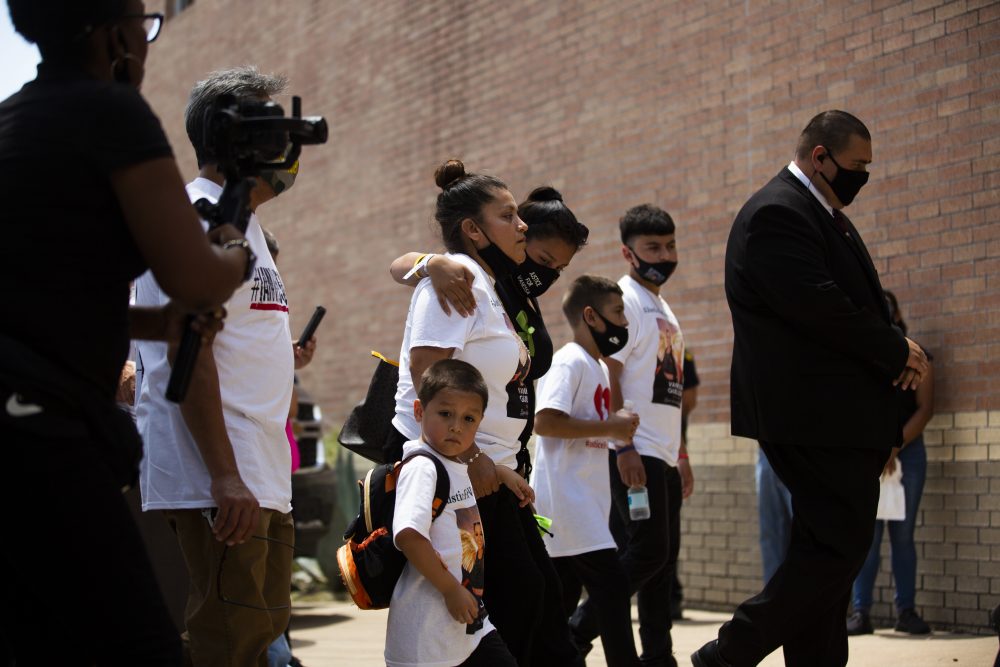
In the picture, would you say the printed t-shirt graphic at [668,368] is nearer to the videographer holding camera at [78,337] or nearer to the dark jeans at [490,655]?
the dark jeans at [490,655]

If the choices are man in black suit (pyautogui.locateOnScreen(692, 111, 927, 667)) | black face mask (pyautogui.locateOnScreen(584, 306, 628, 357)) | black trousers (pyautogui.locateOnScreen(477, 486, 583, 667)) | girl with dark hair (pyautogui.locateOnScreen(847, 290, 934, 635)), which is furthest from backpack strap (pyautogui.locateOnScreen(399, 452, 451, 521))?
girl with dark hair (pyautogui.locateOnScreen(847, 290, 934, 635))

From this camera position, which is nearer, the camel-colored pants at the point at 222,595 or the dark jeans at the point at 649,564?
the camel-colored pants at the point at 222,595

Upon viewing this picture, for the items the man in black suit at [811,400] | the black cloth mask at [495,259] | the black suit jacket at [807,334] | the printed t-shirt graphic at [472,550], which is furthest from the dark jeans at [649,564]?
the black cloth mask at [495,259]

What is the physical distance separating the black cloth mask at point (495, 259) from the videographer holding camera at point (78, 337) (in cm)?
201

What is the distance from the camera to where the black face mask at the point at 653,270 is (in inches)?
254

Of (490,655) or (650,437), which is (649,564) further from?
(490,655)

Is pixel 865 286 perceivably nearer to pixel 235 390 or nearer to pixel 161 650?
pixel 235 390

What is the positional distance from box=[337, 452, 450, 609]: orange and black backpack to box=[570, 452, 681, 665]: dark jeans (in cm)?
167

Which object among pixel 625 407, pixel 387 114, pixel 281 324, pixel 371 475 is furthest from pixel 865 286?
pixel 387 114

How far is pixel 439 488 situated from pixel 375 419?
622 millimetres

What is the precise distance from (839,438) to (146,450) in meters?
2.56

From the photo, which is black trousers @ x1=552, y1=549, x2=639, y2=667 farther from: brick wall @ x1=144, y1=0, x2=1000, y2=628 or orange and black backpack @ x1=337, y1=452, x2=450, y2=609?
brick wall @ x1=144, y1=0, x2=1000, y2=628

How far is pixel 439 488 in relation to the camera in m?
4.00

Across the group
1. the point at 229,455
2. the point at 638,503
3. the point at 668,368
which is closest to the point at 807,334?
the point at 638,503
